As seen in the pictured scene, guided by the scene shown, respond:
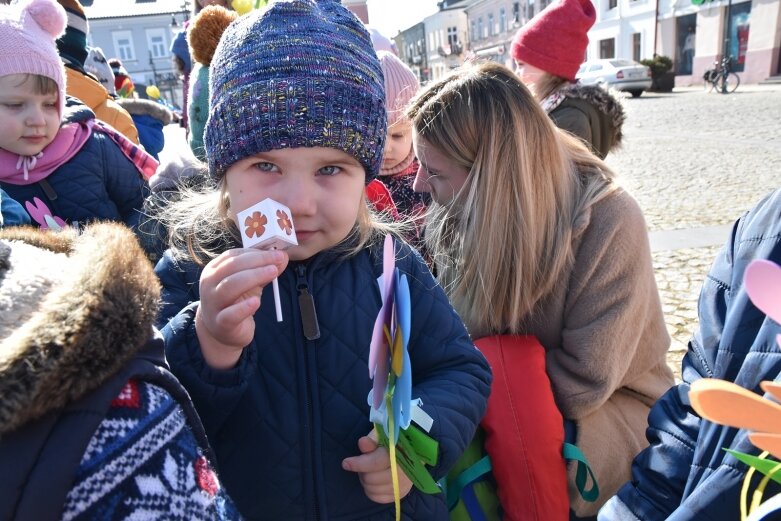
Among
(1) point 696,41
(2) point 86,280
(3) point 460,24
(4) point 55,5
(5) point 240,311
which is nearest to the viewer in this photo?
(2) point 86,280

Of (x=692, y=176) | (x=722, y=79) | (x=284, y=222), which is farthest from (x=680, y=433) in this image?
(x=722, y=79)

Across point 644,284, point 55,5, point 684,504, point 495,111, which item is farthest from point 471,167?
point 55,5

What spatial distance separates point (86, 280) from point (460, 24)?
58.3m

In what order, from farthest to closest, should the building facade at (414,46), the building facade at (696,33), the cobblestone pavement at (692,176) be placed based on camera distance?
the building facade at (414,46), the building facade at (696,33), the cobblestone pavement at (692,176)

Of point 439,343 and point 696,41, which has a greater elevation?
point 439,343

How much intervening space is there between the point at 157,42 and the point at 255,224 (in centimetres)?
5333

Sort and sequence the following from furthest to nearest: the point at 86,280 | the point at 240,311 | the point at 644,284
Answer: the point at 644,284 → the point at 240,311 → the point at 86,280

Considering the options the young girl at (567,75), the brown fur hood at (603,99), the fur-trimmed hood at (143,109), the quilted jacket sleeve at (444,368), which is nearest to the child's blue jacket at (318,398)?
the quilted jacket sleeve at (444,368)

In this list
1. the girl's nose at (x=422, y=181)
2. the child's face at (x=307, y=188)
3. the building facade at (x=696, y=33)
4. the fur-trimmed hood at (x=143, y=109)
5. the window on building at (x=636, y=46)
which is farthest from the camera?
the window on building at (x=636, y=46)

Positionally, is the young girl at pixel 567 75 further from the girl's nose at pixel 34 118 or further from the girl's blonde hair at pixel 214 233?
the girl's nose at pixel 34 118

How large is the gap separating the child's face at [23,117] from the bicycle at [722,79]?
2115cm

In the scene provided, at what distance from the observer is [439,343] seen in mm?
1338

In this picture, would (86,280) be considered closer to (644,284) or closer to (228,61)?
(228,61)

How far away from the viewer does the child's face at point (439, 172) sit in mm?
1838
